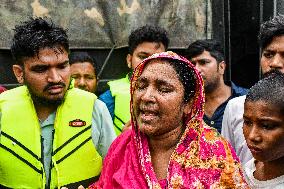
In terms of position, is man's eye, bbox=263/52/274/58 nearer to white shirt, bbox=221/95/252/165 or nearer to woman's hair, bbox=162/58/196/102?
white shirt, bbox=221/95/252/165

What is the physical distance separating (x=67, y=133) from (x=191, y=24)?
248cm

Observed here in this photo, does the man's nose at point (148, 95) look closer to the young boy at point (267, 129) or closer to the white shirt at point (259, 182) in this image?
the young boy at point (267, 129)

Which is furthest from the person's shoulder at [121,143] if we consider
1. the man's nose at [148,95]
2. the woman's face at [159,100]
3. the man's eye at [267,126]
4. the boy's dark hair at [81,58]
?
the boy's dark hair at [81,58]

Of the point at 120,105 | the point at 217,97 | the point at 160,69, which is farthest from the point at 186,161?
the point at 217,97

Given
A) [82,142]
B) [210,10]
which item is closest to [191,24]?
[210,10]

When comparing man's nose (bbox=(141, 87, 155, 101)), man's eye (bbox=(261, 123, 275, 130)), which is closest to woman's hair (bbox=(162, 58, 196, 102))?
man's nose (bbox=(141, 87, 155, 101))

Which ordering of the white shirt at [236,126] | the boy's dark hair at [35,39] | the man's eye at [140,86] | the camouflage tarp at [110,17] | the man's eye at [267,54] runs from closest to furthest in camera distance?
the man's eye at [140,86] < the boy's dark hair at [35,39] < the white shirt at [236,126] < the man's eye at [267,54] < the camouflage tarp at [110,17]

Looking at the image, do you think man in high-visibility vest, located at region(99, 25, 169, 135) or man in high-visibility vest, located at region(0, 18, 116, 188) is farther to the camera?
man in high-visibility vest, located at region(99, 25, 169, 135)

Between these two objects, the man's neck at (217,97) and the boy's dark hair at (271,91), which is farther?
the man's neck at (217,97)

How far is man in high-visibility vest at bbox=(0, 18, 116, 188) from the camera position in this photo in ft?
8.96

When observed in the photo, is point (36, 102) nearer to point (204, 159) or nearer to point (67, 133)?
point (67, 133)

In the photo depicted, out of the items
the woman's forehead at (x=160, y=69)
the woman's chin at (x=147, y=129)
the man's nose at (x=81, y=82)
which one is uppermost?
the woman's forehead at (x=160, y=69)

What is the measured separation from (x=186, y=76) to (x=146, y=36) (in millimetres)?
1761

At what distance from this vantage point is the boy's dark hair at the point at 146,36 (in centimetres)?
424
